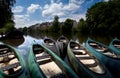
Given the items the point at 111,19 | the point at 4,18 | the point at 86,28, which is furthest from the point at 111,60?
the point at 86,28

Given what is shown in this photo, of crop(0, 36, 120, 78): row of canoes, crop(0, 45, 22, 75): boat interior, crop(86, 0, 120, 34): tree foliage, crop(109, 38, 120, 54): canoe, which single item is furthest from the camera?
crop(86, 0, 120, 34): tree foliage

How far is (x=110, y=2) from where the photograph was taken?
66.4 meters

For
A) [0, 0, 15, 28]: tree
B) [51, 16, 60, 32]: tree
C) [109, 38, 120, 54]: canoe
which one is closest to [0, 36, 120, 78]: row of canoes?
[109, 38, 120, 54]: canoe

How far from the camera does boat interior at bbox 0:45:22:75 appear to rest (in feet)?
31.4

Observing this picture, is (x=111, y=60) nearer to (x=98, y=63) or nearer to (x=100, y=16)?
(x=98, y=63)

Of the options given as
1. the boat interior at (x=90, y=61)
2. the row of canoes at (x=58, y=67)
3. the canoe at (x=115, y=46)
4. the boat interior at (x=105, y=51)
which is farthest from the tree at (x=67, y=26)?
the row of canoes at (x=58, y=67)

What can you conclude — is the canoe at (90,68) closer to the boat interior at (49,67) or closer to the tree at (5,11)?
the boat interior at (49,67)

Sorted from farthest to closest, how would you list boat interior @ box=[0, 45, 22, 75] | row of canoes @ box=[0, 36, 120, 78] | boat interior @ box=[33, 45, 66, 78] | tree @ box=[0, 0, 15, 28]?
tree @ box=[0, 0, 15, 28] → boat interior @ box=[0, 45, 22, 75] → boat interior @ box=[33, 45, 66, 78] → row of canoes @ box=[0, 36, 120, 78]

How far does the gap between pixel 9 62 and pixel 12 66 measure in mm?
2218

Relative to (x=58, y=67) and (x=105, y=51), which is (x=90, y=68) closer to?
(x=58, y=67)

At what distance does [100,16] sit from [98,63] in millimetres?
57450

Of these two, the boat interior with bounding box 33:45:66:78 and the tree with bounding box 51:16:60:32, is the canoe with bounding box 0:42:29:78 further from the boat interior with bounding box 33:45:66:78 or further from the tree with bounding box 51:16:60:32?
the tree with bounding box 51:16:60:32

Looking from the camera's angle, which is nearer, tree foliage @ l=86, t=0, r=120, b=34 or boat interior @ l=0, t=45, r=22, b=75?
boat interior @ l=0, t=45, r=22, b=75

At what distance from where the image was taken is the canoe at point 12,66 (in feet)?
28.5
